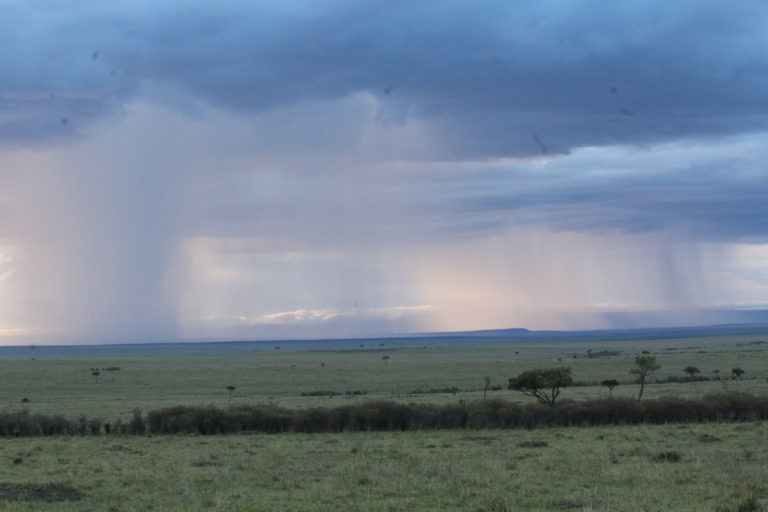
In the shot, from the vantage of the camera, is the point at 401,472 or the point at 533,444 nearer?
the point at 401,472

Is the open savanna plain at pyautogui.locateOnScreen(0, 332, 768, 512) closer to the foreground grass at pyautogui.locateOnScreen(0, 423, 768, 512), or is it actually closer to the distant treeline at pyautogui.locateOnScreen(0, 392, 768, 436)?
the foreground grass at pyautogui.locateOnScreen(0, 423, 768, 512)

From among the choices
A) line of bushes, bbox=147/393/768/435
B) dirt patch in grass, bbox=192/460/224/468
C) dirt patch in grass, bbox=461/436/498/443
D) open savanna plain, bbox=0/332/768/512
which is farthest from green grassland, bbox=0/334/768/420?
dirt patch in grass, bbox=192/460/224/468

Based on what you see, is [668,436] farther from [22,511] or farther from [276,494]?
[22,511]

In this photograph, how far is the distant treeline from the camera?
3912 centimetres

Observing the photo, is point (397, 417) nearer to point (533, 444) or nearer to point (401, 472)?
point (533, 444)

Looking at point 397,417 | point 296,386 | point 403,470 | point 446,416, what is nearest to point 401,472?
point 403,470

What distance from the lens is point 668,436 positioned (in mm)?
32875

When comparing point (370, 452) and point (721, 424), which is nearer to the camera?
point (370, 452)

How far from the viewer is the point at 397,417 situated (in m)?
40.2

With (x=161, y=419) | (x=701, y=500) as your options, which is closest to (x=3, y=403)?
(x=161, y=419)

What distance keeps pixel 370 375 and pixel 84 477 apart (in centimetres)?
8341

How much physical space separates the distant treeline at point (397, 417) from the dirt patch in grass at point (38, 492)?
56.4 ft

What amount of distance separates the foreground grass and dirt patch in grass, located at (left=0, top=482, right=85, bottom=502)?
6cm

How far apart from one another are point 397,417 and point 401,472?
16458 mm
